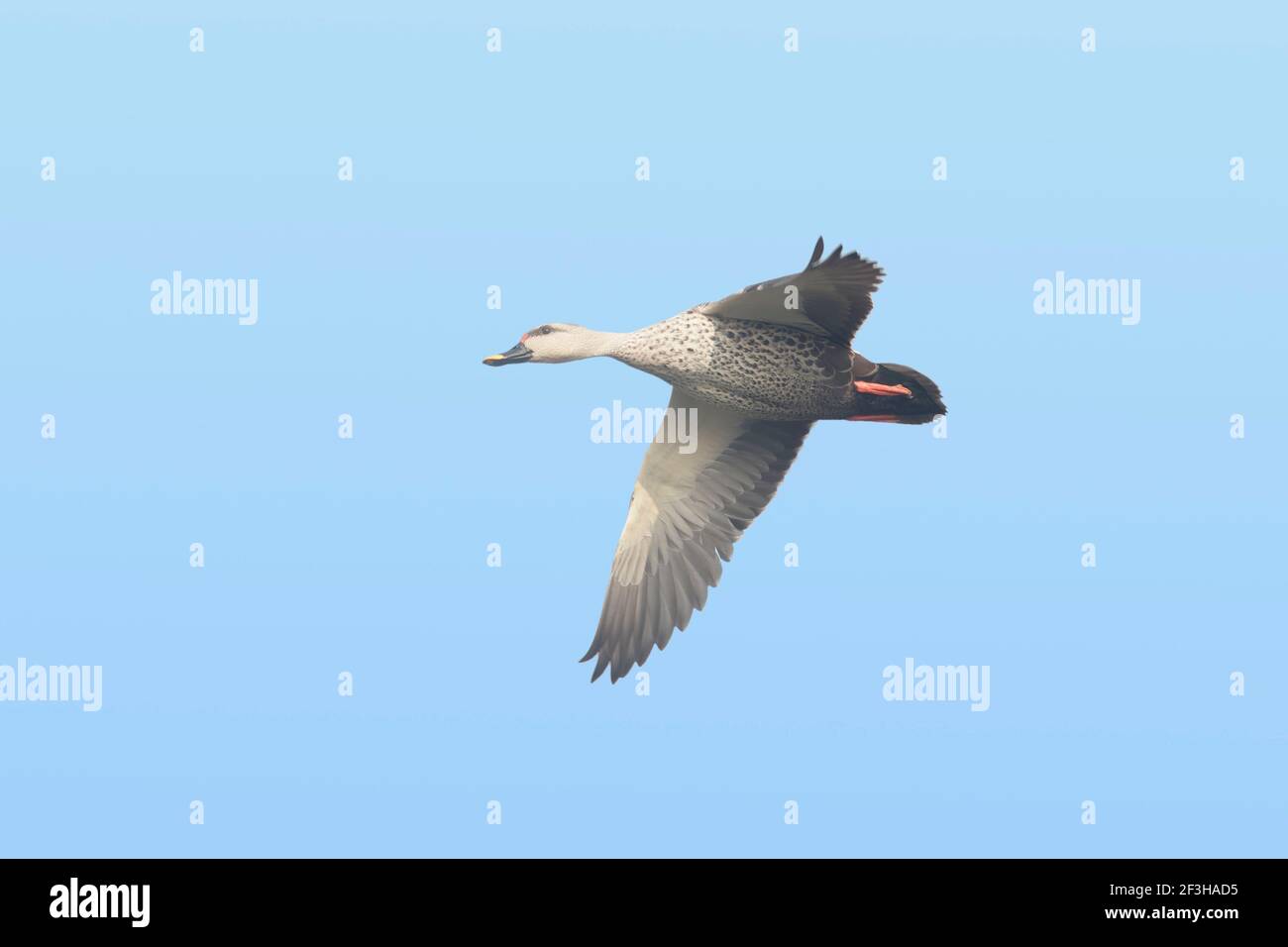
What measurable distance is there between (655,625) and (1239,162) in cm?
615

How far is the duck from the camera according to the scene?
49.7ft

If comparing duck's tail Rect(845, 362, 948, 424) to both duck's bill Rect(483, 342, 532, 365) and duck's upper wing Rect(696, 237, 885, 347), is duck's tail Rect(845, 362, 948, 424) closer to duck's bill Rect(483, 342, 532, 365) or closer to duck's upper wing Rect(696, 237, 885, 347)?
duck's upper wing Rect(696, 237, 885, 347)

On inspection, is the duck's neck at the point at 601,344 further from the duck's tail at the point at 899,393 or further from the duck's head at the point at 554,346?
the duck's tail at the point at 899,393

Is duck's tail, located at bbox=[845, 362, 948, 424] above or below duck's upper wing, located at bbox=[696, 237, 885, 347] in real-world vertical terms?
below

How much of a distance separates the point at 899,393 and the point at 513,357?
2.97 metres

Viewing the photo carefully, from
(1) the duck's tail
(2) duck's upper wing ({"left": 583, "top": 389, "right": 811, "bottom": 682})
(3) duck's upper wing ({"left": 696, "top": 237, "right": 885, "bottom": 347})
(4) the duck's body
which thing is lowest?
(2) duck's upper wing ({"left": 583, "top": 389, "right": 811, "bottom": 682})

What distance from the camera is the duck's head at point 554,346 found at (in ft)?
51.6

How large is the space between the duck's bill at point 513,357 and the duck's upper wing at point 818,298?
1.42 m

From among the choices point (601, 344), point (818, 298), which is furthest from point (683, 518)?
point (818, 298)

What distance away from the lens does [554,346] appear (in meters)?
15.8

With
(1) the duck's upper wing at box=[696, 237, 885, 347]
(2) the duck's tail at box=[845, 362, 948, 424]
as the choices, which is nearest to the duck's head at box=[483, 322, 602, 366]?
(1) the duck's upper wing at box=[696, 237, 885, 347]

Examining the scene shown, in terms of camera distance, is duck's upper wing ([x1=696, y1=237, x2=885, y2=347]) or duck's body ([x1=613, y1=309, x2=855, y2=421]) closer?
duck's upper wing ([x1=696, y1=237, x2=885, y2=347])

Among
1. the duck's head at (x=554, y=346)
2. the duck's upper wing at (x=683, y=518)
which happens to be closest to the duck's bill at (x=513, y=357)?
the duck's head at (x=554, y=346)
